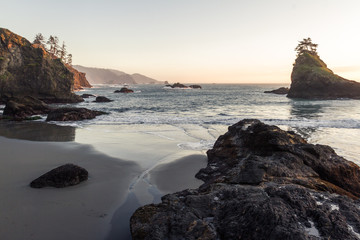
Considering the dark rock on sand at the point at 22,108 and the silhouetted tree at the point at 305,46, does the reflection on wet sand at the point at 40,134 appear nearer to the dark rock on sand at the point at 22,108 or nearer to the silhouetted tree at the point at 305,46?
the dark rock on sand at the point at 22,108

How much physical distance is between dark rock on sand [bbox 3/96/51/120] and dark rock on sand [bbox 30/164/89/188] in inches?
668

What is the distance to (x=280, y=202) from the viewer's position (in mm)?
3623

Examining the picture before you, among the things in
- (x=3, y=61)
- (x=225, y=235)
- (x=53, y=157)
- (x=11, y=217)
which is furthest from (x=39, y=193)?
(x=3, y=61)

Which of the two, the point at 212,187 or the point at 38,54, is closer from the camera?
the point at 212,187

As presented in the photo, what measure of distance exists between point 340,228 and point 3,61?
148 feet

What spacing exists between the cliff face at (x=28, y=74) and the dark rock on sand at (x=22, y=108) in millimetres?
14747

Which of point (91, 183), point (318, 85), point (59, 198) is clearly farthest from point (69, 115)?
point (318, 85)

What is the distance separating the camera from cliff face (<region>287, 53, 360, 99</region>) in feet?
185

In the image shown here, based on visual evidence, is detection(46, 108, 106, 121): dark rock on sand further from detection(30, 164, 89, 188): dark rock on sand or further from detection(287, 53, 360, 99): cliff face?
detection(287, 53, 360, 99): cliff face

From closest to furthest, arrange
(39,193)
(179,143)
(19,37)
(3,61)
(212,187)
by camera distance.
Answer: (212,187) < (39,193) < (179,143) < (3,61) < (19,37)

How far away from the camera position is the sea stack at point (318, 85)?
56281 millimetres

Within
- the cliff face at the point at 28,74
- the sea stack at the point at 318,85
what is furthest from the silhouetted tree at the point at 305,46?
the cliff face at the point at 28,74

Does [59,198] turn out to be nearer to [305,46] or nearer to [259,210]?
[259,210]

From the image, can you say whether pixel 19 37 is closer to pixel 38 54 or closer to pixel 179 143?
pixel 38 54
